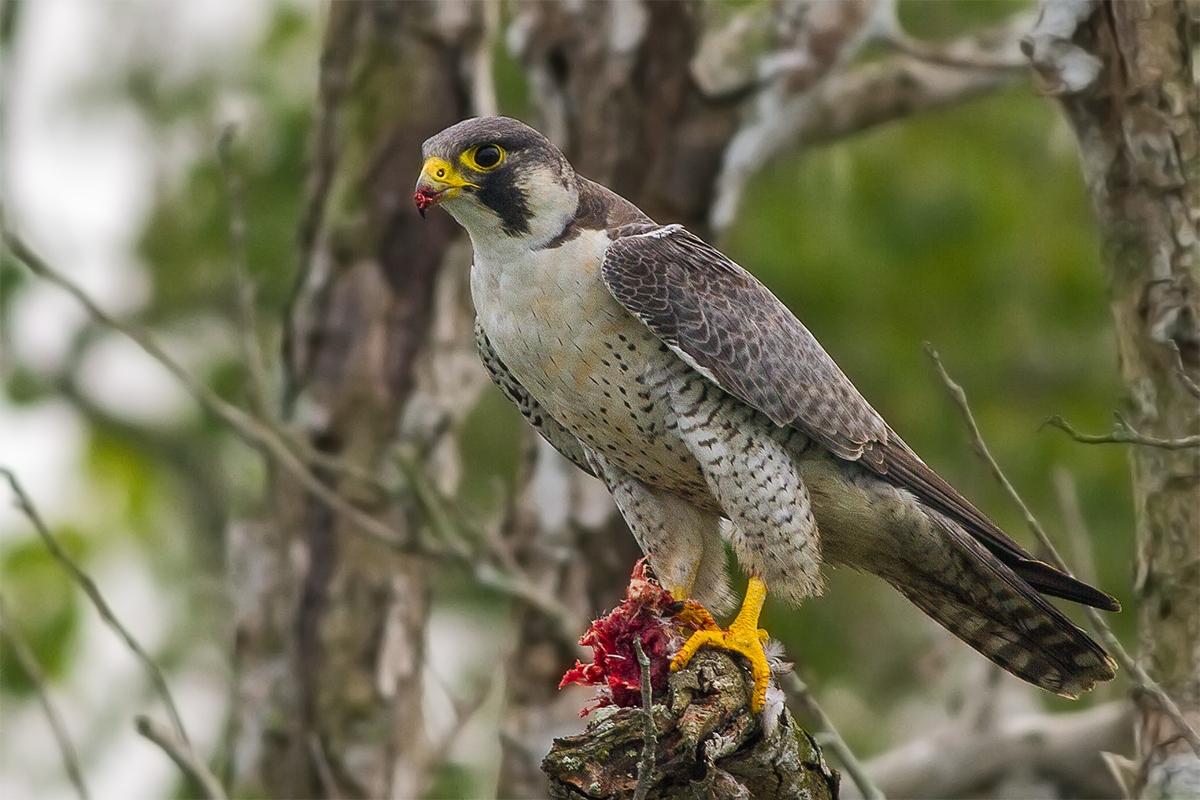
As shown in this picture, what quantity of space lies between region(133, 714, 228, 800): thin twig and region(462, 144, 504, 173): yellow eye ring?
156 centimetres

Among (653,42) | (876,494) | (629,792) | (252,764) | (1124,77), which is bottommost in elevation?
(252,764)

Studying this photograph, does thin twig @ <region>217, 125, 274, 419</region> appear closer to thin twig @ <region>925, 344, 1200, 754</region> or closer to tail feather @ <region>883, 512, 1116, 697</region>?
tail feather @ <region>883, 512, 1116, 697</region>

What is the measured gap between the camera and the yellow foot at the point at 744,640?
3.22m

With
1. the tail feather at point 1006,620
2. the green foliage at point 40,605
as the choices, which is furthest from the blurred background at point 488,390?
the tail feather at point 1006,620

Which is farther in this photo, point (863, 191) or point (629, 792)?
point (863, 191)

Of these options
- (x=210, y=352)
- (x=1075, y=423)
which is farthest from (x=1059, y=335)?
(x=210, y=352)

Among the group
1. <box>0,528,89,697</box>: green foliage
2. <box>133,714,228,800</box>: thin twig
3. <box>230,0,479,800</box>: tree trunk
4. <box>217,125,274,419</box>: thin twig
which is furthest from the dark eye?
<box>0,528,89,697</box>: green foliage

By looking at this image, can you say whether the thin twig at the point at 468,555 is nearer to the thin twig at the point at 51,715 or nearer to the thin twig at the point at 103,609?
the thin twig at the point at 103,609

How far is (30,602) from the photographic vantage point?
8.12 meters

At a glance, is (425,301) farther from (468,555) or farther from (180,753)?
(180,753)

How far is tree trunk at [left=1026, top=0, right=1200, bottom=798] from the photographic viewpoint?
3547mm

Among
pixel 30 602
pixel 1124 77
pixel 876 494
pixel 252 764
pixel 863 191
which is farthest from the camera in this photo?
pixel 863 191

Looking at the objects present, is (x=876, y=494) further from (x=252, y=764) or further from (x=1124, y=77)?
(x=252, y=764)

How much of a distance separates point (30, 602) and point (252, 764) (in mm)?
2230
